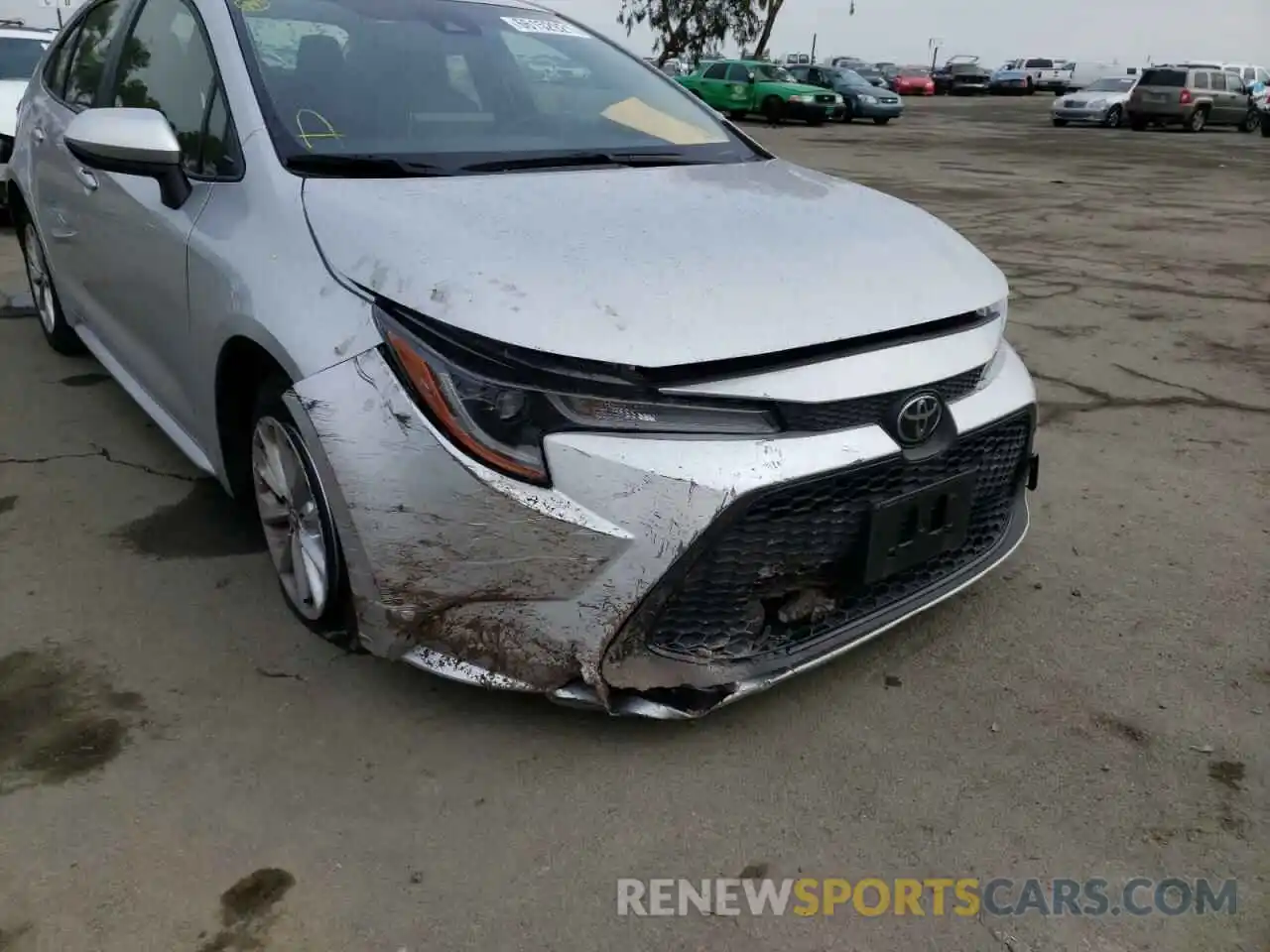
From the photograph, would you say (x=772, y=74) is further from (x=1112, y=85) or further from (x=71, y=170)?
(x=71, y=170)

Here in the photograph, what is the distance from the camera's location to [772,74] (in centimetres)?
2583

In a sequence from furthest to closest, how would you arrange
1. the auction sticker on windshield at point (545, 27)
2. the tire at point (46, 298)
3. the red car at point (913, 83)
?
the red car at point (913, 83) → the tire at point (46, 298) → the auction sticker on windshield at point (545, 27)

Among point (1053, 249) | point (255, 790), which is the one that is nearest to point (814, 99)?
point (1053, 249)

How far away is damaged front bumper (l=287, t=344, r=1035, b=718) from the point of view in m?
1.94

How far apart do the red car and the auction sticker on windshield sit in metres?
42.5

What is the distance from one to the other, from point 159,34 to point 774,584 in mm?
2514

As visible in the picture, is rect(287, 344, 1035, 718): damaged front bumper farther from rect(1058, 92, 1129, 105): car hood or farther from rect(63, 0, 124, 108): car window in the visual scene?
rect(1058, 92, 1129, 105): car hood

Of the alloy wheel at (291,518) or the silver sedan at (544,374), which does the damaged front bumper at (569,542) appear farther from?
the alloy wheel at (291,518)

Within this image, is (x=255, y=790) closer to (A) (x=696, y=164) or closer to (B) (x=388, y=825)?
(B) (x=388, y=825)

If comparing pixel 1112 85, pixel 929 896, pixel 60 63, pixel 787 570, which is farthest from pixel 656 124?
pixel 1112 85

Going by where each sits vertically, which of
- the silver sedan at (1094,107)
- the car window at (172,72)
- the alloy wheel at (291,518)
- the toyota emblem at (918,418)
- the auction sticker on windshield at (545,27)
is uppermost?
the silver sedan at (1094,107)

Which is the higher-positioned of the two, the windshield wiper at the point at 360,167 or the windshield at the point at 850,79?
the windshield at the point at 850,79

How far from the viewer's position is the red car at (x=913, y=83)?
4253cm

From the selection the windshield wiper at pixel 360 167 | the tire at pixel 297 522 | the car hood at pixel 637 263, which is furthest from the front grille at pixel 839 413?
the windshield wiper at pixel 360 167
